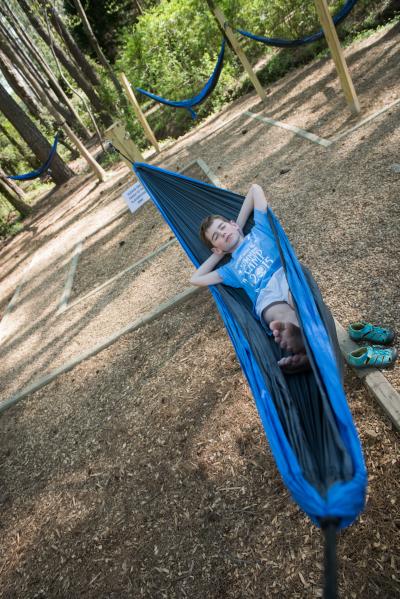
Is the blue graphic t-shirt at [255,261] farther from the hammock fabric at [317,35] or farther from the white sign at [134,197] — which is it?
the hammock fabric at [317,35]

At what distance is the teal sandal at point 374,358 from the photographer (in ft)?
5.64

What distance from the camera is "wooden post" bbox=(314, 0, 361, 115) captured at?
3.50 m

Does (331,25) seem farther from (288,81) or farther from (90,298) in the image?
(90,298)

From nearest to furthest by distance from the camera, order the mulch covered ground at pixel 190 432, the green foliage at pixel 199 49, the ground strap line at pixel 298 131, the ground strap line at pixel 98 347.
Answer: the mulch covered ground at pixel 190 432
the ground strap line at pixel 98 347
the ground strap line at pixel 298 131
the green foliage at pixel 199 49

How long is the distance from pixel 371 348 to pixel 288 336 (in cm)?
41

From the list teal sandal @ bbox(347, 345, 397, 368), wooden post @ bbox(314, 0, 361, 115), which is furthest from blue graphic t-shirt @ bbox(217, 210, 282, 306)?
wooden post @ bbox(314, 0, 361, 115)

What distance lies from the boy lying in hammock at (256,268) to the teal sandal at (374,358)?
0.30 metres

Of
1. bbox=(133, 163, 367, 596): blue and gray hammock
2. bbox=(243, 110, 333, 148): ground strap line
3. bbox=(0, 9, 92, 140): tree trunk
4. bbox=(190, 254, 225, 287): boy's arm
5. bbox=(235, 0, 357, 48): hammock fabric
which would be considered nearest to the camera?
bbox=(133, 163, 367, 596): blue and gray hammock

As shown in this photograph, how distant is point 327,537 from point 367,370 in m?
1.00

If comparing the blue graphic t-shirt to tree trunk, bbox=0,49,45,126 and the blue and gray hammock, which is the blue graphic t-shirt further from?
tree trunk, bbox=0,49,45,126

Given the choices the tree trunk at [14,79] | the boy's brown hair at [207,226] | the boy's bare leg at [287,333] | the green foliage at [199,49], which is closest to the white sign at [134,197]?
Result: the boy's brown hair at [207,226]

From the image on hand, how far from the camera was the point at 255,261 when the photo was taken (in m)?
2.09

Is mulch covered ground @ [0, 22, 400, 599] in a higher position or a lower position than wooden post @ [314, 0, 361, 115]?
lower

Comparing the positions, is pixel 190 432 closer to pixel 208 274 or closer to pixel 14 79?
pixel 208 274
